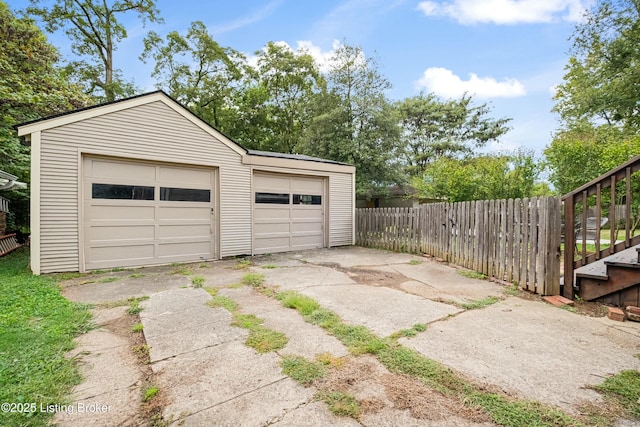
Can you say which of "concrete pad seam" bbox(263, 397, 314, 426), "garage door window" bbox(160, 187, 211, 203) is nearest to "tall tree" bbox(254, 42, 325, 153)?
"garage door window" bbox(160, 187, 211, 203)

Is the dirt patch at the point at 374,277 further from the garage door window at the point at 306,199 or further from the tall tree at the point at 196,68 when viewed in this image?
the tall tree at the point at 196,68

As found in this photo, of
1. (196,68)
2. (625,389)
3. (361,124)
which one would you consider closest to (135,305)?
(625,389)

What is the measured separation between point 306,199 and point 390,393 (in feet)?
22.7

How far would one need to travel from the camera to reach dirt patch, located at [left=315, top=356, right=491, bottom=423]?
5.09 feet

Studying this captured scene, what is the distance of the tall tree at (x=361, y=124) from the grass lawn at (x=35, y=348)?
12726 mm

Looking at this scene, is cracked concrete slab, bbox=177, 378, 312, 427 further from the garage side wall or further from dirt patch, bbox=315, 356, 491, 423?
the garage side wall

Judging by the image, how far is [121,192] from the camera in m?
5.71

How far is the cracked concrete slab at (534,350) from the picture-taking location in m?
1.82

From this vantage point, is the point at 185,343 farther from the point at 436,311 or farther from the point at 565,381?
the point at 565,381

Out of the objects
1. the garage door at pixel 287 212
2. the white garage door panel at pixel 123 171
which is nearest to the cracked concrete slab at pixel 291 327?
the white garage door panel at pixel 123 171

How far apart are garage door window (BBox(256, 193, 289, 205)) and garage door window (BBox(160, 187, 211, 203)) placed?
1.30 meters

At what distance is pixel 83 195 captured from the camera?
5312 millimetres

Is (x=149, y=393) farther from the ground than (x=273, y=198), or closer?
closer

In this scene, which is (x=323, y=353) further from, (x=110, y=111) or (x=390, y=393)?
(x=110, y=111)
